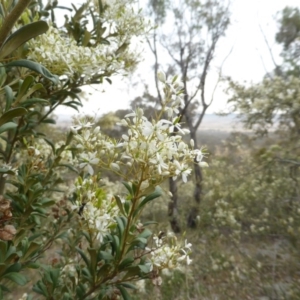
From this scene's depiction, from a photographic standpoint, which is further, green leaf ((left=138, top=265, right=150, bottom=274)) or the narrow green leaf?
green leaf ((left=138, top=265, right=150, bottom=274))

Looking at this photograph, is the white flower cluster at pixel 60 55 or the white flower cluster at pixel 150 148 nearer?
the white flower cluster at pixel 150 148

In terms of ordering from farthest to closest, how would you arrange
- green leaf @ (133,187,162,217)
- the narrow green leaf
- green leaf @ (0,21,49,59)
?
green leaf @ (133,187,162,217)
the narrow green leaf
green leaf @ (0,21,49,59)

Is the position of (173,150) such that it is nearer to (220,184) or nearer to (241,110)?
(241,110)

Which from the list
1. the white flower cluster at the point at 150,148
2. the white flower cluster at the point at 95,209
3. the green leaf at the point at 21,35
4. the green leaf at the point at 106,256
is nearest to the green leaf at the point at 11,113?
the green leaf at the point at 21,35

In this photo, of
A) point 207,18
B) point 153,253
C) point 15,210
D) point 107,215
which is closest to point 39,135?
point 15,210

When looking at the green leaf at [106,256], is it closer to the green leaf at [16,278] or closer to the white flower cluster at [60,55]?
the green leaf at [16,278]

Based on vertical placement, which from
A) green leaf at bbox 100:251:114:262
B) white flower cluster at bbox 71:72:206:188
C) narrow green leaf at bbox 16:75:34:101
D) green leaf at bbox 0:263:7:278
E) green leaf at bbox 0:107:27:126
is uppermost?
narrow green leaf at bbox 16:75:34:101

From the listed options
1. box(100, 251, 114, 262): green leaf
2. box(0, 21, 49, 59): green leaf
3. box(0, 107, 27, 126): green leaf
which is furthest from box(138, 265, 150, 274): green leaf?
box(0, 21, 49, 59): green leaf

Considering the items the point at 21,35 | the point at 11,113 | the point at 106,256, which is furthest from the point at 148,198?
the point at 21,35

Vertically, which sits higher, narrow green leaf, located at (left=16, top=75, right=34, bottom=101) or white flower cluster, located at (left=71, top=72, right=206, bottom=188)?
narrow green leaf, located at (left=16, top=75, right=34, bottom=101)

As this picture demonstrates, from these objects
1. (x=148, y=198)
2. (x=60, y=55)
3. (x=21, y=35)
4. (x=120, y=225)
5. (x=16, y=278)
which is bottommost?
(x=16, y=278)

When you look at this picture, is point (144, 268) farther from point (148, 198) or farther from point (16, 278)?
point (16, 278)

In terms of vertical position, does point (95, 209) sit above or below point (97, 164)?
below

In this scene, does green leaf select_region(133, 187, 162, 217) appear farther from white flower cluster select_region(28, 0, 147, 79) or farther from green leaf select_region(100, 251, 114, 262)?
white flower cluster select_region(28, 0, 147, 79)
